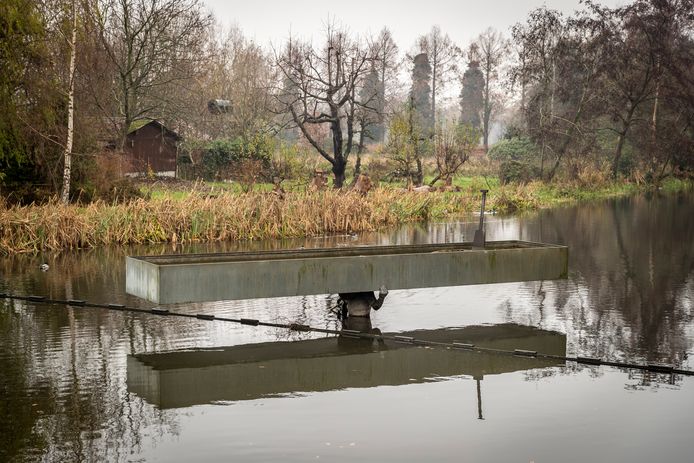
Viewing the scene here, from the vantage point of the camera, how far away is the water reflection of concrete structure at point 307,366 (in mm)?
9516

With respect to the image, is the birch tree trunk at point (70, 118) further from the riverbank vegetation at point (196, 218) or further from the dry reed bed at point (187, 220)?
the dry reed bed at point (187, 220)

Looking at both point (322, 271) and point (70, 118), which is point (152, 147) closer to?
point (70, 118)


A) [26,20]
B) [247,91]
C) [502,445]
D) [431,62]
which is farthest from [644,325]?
[431,62]

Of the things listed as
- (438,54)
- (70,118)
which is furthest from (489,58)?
(70,118)

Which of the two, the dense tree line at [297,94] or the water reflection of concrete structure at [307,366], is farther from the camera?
the dense tree line at [297,94]

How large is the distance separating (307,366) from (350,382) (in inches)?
30.5

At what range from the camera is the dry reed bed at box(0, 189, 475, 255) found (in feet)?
69.2

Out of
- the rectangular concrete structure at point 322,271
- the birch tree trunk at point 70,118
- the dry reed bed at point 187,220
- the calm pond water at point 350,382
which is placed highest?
the birch tree trunk at point 70,118

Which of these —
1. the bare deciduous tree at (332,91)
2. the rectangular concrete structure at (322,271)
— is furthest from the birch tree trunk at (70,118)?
the rectangular concrete structure at (322,271)

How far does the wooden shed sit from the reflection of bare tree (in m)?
17.7

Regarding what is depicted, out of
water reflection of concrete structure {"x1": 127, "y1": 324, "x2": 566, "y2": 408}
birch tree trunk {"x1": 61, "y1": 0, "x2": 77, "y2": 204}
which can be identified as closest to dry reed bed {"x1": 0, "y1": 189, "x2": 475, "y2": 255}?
birch tree trunk {"x1": 61, "y1": 0, "x2": 77, "y2": 204}

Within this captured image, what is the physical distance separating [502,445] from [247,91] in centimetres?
4674

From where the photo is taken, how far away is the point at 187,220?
22906 millimetres

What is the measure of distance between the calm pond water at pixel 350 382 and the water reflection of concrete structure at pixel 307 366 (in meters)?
0.03
